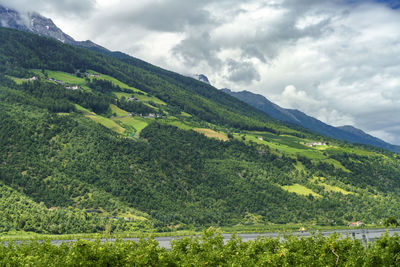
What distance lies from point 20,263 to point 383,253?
53267 millimetres

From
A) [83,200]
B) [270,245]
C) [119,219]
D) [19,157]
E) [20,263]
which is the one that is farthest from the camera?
[19,157]

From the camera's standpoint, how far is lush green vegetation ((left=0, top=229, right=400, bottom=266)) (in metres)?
44.4

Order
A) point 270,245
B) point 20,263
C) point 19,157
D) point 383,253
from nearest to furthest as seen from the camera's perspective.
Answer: point 20,263, point 383,253, point 270,245, point 19,157

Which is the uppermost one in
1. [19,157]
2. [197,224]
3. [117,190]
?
[19,157]

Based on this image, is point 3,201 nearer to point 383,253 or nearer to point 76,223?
point 76,223

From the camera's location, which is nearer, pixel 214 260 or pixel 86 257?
pixel 86 257

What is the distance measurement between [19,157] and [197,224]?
373ft

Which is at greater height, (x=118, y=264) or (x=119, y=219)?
(x=118, y=264)

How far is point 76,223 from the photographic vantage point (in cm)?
14525

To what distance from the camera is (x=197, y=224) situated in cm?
18288

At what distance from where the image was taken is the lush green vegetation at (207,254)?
146 ft

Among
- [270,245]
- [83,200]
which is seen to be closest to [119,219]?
[83,200]

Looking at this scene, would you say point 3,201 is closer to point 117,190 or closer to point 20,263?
point 117,190

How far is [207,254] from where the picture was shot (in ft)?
174
